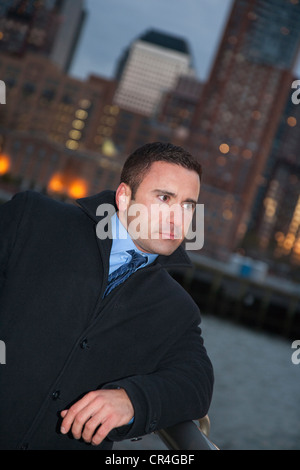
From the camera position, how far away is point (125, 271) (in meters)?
2.07

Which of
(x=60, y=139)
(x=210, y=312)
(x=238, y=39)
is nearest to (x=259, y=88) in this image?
(x=238, y=39)

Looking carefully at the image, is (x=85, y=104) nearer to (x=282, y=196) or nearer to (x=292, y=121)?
(x=282, y=196)

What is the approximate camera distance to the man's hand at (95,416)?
5.14 feet

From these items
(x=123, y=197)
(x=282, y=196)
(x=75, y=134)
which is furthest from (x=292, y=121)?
(x=123, y=197)

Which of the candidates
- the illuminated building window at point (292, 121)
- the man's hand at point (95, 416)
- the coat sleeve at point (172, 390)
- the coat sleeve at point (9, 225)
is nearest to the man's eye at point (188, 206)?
the coat sleeve at point (172, 390)

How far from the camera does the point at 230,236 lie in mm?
89312

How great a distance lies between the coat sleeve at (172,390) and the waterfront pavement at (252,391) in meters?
14.0

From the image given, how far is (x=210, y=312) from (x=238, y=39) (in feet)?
242

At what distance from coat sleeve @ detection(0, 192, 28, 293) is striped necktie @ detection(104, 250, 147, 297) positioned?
0.41m

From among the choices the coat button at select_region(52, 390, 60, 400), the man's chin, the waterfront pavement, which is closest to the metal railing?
the coat button at select_region(52, 390, 60, 400)

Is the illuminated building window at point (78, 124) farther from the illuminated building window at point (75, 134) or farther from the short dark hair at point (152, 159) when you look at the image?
the short dark hair at point (152, 159)

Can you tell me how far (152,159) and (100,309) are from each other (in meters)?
0.64
